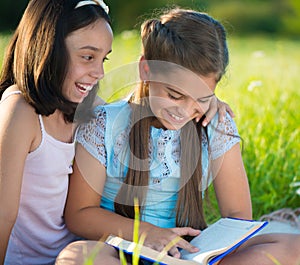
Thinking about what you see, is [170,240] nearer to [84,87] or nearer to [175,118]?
[175,118]

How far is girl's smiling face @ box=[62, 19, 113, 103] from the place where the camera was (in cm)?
203

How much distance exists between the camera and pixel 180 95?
2066 mm

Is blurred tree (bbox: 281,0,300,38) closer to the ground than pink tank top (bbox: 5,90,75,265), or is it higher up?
closer to the ground

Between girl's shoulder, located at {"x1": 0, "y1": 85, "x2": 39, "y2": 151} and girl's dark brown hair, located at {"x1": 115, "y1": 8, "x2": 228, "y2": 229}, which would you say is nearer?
girl's shoulder, located at {"x1": 0, "y1": 85, "x2": 39, "y2": 151}

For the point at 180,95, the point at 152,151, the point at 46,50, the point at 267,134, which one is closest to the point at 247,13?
the point at 267,134

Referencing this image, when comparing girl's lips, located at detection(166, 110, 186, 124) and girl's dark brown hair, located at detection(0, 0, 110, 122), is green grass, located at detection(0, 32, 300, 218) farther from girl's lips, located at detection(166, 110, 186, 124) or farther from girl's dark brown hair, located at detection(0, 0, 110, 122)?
girl's dark brown hair, located at detection(0, 0, 110, 122)

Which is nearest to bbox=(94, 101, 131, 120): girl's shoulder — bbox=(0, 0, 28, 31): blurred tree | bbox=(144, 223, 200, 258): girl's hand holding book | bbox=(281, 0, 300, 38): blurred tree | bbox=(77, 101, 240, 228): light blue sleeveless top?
bbox=(77, 101, 240, 228): light blue sleeveless top

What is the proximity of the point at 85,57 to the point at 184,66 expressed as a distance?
1.03 ft

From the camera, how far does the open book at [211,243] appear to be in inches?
71.9

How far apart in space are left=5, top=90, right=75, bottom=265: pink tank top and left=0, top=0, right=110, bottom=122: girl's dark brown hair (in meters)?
0.09

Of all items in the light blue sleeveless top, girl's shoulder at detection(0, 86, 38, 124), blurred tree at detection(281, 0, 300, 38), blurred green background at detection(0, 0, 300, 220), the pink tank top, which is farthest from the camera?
blurred tree at detection(281, 0, 300, 38)

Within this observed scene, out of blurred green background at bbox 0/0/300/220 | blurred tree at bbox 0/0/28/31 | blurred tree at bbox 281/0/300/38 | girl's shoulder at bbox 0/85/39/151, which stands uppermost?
girl's shoulder at bbox 0/85/39/151

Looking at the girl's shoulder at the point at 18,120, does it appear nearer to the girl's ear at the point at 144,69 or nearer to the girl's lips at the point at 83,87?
the girl's lips at the point at 83,87

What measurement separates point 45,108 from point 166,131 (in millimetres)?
459
